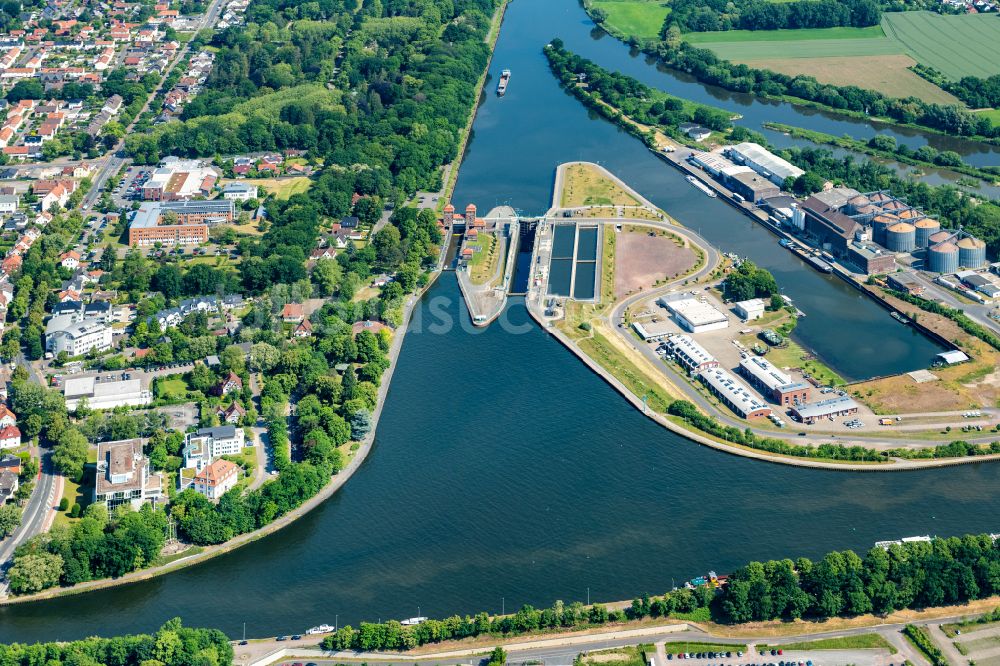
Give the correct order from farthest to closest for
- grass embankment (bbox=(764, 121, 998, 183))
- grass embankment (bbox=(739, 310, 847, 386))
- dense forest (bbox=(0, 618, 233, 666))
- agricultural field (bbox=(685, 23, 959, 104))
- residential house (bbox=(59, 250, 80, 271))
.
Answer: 1. agricultural field (bbox=(685, 23, 959, 104))
2. grass embankment (bbox=(764, 121, 998, 183))
3. residential house (bbox=(59, 250, 80, 271))
4. grass embankment (bbox=(739, 310, 847, 386))
5. dense forest (bbox=(0, 618, 233, 666))

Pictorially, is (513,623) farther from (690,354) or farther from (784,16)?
(784,16)

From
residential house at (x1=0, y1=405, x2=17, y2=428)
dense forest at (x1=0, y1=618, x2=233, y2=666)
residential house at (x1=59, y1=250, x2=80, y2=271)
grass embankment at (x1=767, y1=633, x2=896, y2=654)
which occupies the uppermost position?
grass embankment at (x1=767, y1=633, x2=896, y2=654)

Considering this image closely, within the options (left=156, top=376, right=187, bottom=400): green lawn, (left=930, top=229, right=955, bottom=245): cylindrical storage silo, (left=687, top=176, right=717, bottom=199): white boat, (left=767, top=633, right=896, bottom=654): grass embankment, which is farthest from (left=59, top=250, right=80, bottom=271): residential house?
(left=930, top=229, right=955, bottom=245): cylindrical storage silo

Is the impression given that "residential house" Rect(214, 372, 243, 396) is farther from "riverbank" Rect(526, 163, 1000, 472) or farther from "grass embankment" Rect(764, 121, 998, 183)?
"grass embankment" Rect(764, 121, 998, 183)

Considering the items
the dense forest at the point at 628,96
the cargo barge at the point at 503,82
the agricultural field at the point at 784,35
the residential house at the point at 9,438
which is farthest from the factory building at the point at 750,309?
the agricultural field at the point at 784,35

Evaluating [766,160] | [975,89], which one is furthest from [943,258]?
[975,89]

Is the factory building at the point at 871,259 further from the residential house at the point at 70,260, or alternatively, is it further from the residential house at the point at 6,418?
the residential house at the point at 70,260

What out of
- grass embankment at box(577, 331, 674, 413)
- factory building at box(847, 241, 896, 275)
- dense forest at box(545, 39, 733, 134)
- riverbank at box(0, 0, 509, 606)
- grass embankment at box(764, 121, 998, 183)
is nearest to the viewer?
riverbank at box(0, 0, 509, 606)
